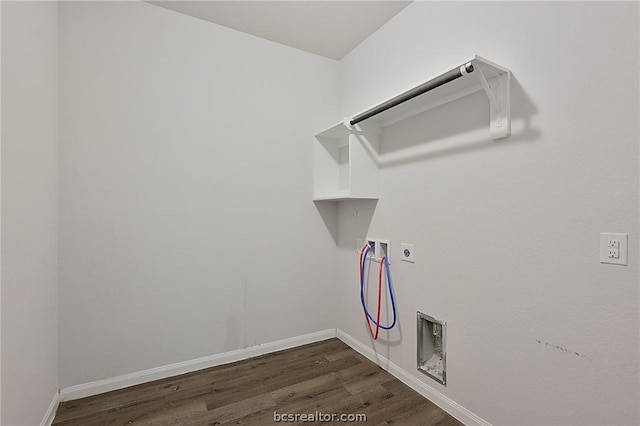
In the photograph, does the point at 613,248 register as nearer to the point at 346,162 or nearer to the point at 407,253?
the point at 407,253

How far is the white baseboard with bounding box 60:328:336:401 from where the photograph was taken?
1874mm

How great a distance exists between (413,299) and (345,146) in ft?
4.80

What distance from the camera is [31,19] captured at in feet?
4.66

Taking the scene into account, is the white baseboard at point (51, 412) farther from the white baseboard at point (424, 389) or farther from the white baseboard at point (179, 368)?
the white baseboard at point (424, 389)

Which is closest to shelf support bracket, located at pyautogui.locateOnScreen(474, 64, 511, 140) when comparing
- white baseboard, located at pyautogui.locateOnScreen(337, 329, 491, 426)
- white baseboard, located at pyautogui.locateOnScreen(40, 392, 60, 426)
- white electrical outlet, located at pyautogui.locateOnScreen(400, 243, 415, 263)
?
white electrical outlet, located at pyautogui.locateOnScreen(400, 243, 415, 263)

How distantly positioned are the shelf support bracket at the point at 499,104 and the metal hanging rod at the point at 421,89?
4.2 inches

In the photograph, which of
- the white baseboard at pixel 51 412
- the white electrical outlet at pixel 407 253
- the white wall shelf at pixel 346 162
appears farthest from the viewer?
the white wall shelf at pixel 346 162

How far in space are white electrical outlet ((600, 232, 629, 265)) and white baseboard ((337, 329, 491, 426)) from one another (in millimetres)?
1035

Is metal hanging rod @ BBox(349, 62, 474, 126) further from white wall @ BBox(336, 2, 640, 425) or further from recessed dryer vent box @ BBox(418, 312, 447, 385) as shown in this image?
recessed dryer vent box @ BBox(418, 312, 447, 385)

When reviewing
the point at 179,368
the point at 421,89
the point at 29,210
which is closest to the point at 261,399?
the point at 179,368

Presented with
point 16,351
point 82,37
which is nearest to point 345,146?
point 82,37

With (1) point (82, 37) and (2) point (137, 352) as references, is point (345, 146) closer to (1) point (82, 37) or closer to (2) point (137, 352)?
(1) point (82, 37)

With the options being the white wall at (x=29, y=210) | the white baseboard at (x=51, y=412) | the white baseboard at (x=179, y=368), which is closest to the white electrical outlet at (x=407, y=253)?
the white baseboard at (x=179, y=368)

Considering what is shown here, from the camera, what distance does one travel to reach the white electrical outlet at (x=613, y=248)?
109cm
